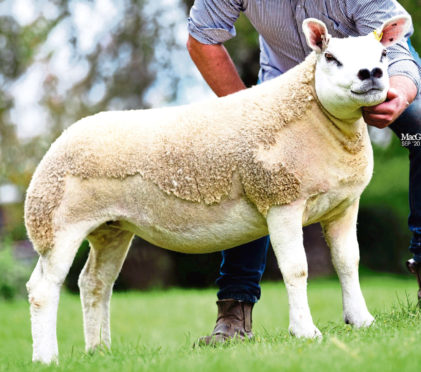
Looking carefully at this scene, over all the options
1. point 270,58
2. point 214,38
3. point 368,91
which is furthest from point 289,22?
point 368,91

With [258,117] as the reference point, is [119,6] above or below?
above

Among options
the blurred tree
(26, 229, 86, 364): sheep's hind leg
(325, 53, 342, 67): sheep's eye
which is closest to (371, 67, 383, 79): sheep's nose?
(325, 53, 342, 67): sheep's eye

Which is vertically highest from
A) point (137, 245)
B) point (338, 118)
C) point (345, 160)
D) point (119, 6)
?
point (119, 6)

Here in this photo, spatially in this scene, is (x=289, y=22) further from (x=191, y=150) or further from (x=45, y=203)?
(x=45, y=203)

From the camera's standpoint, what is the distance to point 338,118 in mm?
3541

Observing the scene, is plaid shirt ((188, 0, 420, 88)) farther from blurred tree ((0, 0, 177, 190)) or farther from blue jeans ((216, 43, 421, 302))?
blurred tree ((0, 0, 177, 190))

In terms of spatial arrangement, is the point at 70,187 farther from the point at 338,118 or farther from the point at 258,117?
the point at 338,118

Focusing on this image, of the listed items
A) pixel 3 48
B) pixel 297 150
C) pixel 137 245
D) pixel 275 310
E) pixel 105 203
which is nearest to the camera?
pixel 297 150

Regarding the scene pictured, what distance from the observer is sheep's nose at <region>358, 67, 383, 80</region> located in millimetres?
3238

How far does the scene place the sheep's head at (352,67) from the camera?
3.26 metres

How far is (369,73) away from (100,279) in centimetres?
218

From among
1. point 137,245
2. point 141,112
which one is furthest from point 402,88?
point 137,245

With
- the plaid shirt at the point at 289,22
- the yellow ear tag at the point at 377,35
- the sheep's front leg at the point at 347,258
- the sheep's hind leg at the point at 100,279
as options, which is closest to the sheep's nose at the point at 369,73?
the yellow ear tag at the point at 377,35

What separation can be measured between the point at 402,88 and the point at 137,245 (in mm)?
9133
